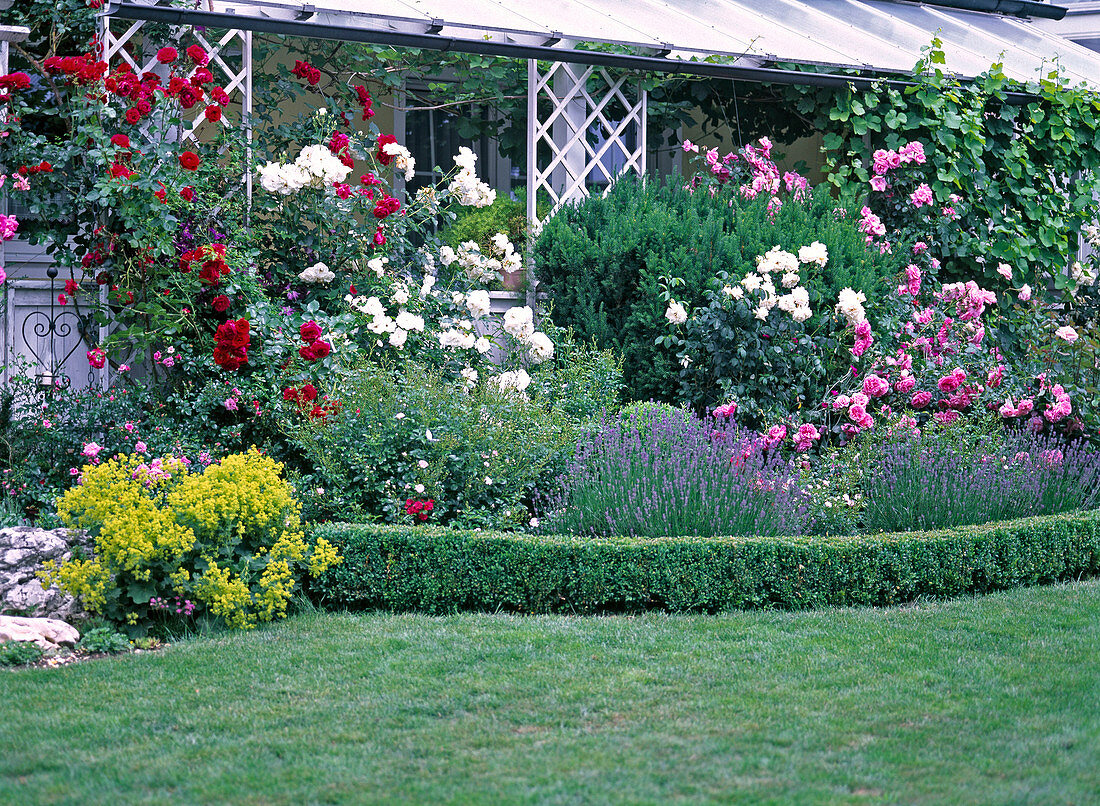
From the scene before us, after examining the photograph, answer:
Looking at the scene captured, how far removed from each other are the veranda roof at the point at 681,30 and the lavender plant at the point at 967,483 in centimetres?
340

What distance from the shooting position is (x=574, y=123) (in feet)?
28.1

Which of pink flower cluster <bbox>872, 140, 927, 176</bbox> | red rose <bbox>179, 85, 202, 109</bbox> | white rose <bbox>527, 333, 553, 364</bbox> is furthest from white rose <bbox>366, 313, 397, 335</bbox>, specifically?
pink flower cluster <bbox>872, 140, 927, 176</bbox>

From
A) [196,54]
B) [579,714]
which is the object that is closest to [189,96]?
[196,54]

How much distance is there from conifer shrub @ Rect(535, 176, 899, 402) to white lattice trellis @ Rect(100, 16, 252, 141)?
2.28m

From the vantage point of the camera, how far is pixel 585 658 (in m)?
4.31

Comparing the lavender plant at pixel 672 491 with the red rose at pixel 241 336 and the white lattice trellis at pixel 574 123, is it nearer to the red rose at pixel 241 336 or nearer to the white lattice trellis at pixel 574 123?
the red rose at pixel 241 336

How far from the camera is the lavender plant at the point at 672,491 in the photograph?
5.55m

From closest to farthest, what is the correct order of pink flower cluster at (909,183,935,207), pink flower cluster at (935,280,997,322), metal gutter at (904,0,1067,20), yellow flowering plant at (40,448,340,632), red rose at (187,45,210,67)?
yellow flowering plant at (40,448,340,632) → red rose at (187,45,210,67) → pink flower cluster at (935,280,997,322) → pink flower cluster at (909,183,935,207) → metal gutter at (904,0,1067,20)

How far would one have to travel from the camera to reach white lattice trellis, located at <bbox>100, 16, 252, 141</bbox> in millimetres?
6859

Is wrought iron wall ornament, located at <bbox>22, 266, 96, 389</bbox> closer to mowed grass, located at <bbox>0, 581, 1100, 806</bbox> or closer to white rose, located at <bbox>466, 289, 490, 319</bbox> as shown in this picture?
white rose, located at <bbox>466, 289, 490, 319</bbox>

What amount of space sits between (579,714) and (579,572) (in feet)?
4.87

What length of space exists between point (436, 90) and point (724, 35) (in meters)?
2.91

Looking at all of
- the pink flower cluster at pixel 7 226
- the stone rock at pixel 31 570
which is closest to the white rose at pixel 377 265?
the pink flower cluster at pixel 7 226

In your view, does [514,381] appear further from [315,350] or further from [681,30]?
[681,30]
